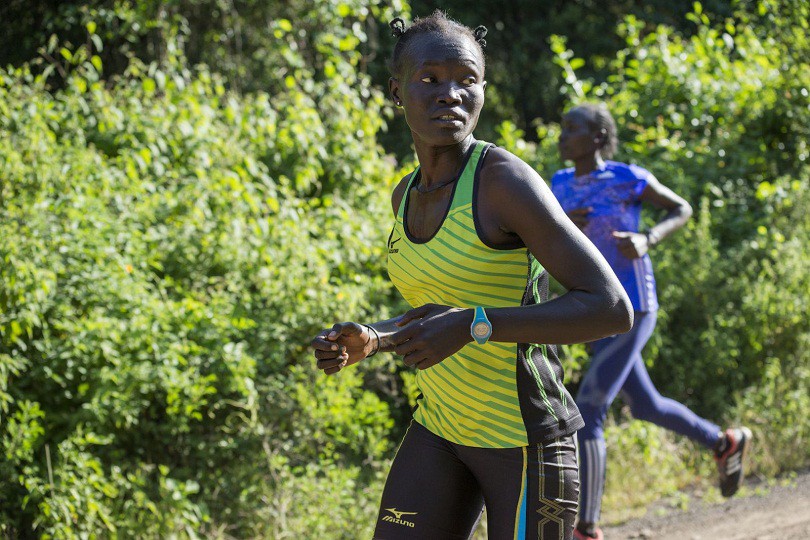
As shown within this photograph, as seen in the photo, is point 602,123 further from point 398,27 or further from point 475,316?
point 475,316

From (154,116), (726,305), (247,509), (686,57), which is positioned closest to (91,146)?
(154,116)

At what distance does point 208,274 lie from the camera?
5.41 m

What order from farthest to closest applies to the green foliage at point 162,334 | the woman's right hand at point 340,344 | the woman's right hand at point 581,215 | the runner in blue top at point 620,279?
the woman's right hand at point 581,215 < the runner in blue top at point 620,279 < the green foliage at point 162,334 < the woman's right hand at point 340,344

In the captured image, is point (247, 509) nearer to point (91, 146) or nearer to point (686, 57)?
point (91, 146)

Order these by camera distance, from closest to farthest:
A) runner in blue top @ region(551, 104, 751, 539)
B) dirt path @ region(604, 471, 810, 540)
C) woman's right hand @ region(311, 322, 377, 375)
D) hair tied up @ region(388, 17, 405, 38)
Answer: woman's right hand @ region(311, 322, 377, 375)
hair tied up @ region(388, 17, 405, 38)
runner in blue top @ region(551, 104, 751, 539)
dirt path @ region(604, 471, 810, 540)

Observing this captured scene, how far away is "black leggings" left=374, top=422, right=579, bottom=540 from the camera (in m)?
2.48

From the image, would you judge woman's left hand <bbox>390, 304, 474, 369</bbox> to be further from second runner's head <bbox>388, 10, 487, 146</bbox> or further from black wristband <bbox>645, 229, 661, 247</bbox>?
black wristband <bbox>645, 229, 661, 247</bbox>

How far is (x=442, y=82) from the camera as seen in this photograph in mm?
2494

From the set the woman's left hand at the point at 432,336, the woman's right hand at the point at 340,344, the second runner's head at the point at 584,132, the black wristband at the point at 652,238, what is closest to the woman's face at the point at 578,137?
the second runner's head at the point at 584,132

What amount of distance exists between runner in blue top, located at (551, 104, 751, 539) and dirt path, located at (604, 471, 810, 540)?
0.22 meters

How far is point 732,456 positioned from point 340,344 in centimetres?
356

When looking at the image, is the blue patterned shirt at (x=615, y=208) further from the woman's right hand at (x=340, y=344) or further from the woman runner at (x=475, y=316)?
the woman's right hand at (x=340, y=344)

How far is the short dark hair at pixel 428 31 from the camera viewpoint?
2527mm

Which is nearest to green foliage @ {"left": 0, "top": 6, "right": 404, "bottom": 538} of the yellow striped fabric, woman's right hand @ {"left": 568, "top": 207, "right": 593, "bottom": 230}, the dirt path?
woman's right hand @ {"left": 568, "top": 207, "right": 593, "bottom": 230}
